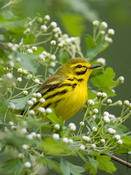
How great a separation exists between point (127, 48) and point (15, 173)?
7662 millimetres

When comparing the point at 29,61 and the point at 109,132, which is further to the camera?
the point at 109,132

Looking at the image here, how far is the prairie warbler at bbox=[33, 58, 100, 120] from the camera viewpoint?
3812 millimetres

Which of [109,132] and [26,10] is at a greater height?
[26,10]

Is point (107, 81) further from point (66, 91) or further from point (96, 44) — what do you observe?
point (66, 91)

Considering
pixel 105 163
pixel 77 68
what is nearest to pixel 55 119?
pixel 105 163

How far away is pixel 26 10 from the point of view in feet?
3.98

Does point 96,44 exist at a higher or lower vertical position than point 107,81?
higher

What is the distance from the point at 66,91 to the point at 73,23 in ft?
7.46

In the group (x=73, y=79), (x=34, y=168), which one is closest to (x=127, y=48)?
(x=73, y=79)

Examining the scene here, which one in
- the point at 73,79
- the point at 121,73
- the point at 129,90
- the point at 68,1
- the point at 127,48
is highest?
the point at 127,48

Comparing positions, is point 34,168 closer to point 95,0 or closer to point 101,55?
point 95,0

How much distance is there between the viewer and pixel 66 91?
3912 mm

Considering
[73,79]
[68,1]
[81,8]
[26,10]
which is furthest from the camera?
[73,79]

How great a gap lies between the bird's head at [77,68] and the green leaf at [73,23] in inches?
91.3
